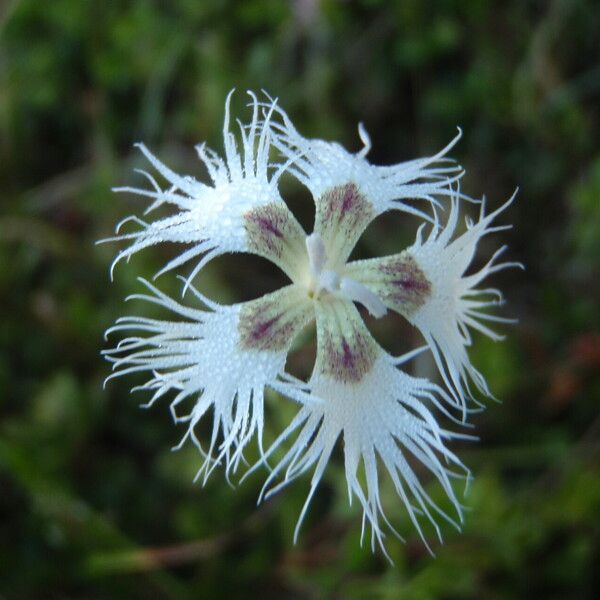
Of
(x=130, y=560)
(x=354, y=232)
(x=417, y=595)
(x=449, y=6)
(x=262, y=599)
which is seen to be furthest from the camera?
(x=449, y=6)

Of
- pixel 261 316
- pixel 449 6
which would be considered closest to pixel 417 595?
pixel 261 316

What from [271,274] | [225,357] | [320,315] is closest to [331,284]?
[320,315]

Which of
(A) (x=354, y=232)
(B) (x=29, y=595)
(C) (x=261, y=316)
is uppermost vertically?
(A) (x=354, y=232)

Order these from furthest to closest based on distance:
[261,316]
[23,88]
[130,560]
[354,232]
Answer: [23,88], [130,560], [354,232], [261,316]

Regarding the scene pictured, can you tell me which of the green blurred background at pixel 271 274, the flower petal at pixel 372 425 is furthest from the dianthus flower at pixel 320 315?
the green blurred background at pixel 271 274

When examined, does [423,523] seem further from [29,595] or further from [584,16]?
[584,16]

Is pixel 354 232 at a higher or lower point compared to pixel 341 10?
lower

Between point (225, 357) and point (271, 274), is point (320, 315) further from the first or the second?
point (271, 274)

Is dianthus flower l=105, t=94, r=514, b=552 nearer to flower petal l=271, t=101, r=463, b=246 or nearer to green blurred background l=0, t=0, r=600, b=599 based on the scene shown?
flower petal l=271, t=101, r=463, b=246
